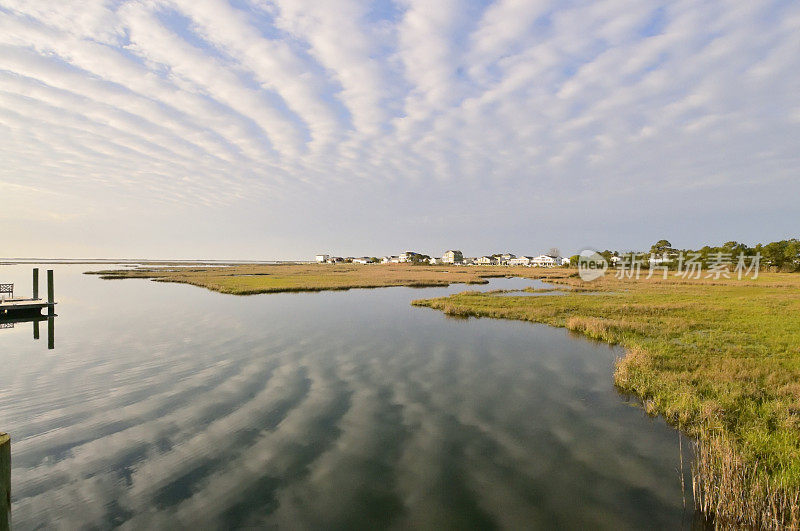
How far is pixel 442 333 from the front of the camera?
2658cm

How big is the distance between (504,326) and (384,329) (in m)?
10.0

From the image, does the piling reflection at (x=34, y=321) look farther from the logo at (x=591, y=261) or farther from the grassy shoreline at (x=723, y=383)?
the logo at (x=591, y=261)

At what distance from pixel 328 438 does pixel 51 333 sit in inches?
1065

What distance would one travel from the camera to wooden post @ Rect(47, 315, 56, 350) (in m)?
22.0

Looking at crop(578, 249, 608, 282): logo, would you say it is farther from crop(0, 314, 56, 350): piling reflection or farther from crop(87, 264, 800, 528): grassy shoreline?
crop(0, 314, 56, 350): piling reflection

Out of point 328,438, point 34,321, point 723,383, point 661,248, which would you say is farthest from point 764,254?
point 34,321

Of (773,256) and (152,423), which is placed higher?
(773,256)

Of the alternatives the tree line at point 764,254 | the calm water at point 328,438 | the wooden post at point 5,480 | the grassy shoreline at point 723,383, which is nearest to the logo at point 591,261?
the tree line at point 764,254

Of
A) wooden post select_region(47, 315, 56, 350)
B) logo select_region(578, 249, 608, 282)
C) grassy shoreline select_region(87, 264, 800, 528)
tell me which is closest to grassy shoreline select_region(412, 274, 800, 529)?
grassy shoreline select_region(87, 264, 800, 528)

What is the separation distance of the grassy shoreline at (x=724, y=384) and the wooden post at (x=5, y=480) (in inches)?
489

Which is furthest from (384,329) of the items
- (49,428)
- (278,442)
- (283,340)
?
(49,428)

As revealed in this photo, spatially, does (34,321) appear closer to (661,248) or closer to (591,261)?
(591,261)

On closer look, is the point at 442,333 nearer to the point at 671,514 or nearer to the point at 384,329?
the point at 384,329

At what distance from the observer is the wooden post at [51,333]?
72.2ft
